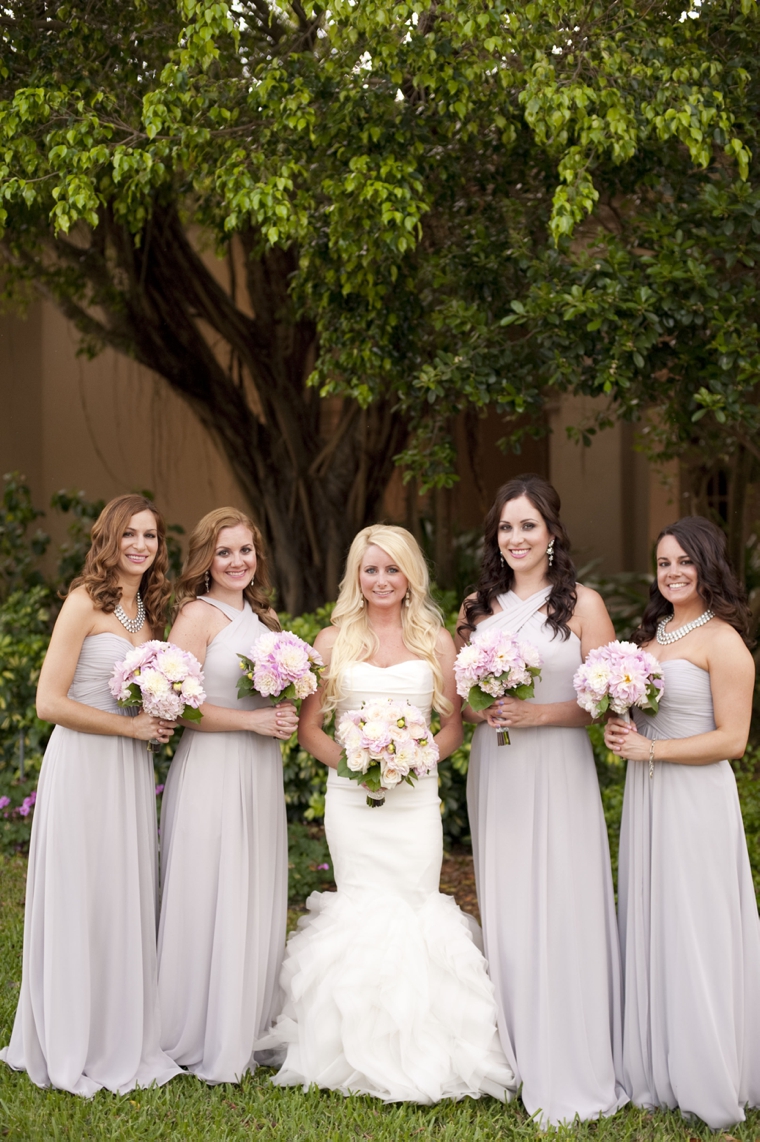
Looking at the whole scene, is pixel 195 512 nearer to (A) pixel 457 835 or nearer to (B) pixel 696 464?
(B) pixel 696 464

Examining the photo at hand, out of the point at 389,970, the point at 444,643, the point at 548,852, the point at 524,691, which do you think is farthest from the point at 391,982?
the point at 444,643

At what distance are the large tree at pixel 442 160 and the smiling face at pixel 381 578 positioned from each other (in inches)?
72.1

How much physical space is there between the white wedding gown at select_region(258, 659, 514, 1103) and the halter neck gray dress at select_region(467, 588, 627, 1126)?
0.43ft

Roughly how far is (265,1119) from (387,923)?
82 cm

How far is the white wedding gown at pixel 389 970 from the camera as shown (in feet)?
14.2

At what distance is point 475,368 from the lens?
6.50m

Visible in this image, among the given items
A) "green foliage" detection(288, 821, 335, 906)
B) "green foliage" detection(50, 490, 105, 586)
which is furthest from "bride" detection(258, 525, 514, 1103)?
"green foliage" detection(50, 490, 105, 586)

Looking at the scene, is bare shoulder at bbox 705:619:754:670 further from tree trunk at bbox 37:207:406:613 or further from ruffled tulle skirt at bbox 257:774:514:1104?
tree trunk at bbox 37:207:406:613

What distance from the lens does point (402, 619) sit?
4.79 m

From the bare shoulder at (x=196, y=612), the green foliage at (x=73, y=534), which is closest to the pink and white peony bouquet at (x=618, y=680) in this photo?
the bare shoulder at (x=196, y=612)

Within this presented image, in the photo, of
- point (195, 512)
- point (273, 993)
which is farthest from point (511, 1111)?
point (195, 512)

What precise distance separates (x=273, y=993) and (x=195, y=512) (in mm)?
9876

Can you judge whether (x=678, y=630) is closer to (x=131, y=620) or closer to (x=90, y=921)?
(x=131, y=620)

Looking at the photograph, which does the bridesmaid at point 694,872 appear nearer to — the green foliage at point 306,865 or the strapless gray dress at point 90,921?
the strapless gray dress at point 90,921
